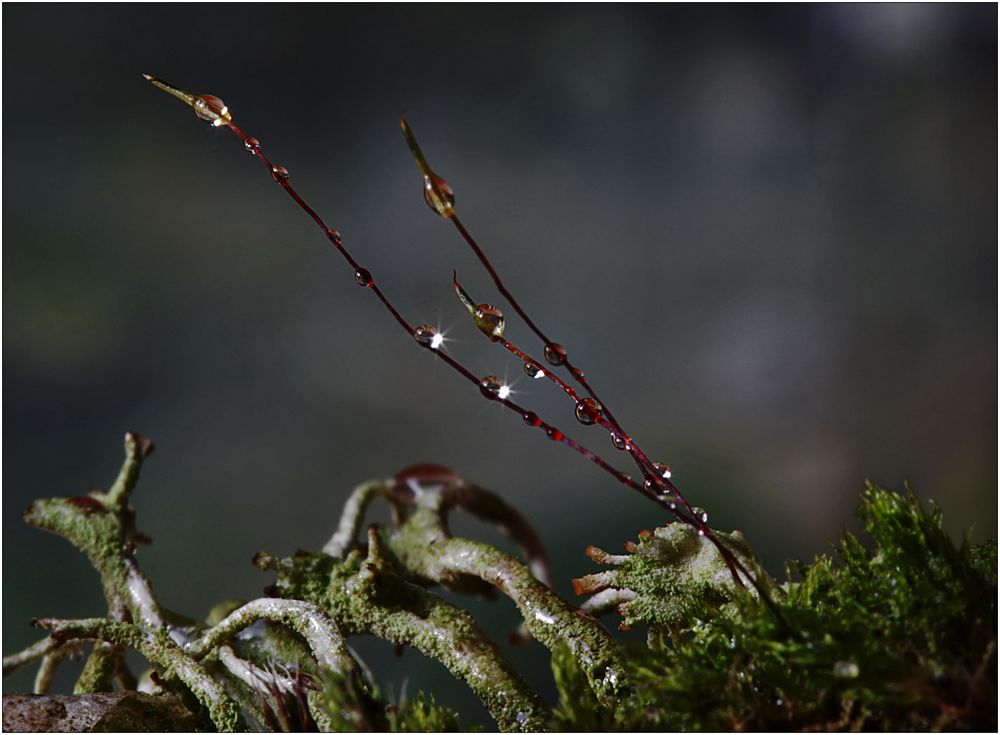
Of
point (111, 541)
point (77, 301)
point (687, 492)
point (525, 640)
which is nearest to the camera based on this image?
point (111, 541)

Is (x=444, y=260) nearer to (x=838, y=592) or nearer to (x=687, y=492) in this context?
(x=687, y=492)

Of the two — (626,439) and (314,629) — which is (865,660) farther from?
(314,629)

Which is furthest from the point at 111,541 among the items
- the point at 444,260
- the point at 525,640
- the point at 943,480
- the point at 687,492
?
the point at 943,480

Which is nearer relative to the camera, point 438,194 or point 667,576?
point 438,194

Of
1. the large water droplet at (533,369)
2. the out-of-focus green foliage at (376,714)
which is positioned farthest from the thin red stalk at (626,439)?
the out-of-focus green foliage at (376,714)

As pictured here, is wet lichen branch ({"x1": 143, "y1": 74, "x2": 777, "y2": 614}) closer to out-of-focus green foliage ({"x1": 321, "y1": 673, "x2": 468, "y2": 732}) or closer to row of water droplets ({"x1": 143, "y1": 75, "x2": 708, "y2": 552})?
row of water droplets ({"x1": 143, "y1": 75, "x2": 708, "y2": 552})

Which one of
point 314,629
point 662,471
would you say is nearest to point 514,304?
point 662,471

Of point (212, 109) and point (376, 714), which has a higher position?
point (212, 109)
